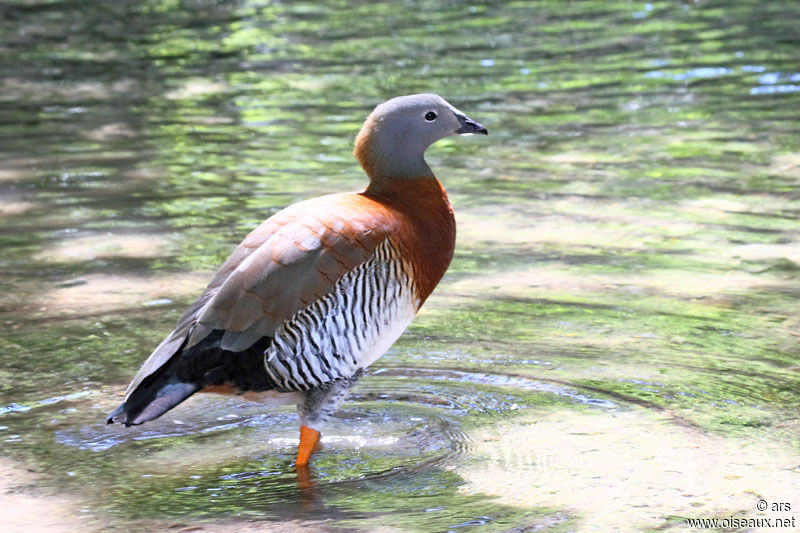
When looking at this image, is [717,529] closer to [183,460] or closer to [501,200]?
[183,460]

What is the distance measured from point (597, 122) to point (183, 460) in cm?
654

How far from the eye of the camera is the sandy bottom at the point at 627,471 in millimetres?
4297

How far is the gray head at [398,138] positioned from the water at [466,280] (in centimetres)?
104

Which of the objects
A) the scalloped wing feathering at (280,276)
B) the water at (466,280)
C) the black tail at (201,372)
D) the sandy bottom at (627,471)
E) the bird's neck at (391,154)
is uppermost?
the bird's neck at (391,154)

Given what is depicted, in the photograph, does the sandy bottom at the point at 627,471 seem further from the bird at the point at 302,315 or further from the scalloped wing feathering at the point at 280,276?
the scalloped wing feathering at the point at 280,276

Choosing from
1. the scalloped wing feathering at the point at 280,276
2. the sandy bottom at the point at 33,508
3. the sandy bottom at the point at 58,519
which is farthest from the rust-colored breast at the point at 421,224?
the sandy bottom at the point at 33,508

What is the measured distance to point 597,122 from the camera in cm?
1059

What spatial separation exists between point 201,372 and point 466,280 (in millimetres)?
2565

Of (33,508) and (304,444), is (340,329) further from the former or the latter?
(33,508)

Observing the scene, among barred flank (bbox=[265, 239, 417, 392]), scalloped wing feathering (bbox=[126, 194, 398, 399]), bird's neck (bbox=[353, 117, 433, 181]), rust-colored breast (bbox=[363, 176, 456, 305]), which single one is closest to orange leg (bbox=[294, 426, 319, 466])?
barred flank (bbox=[265, 239, 417, 392])

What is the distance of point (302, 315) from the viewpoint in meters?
4.73

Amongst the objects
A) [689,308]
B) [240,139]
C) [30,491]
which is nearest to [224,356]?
[30,491]

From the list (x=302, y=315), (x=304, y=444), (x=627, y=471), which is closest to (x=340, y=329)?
(x=302, y=315)

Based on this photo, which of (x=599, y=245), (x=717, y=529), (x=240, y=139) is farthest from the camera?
(x=240, y=139)
